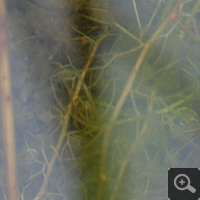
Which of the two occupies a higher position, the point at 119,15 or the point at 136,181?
the point at 119,15

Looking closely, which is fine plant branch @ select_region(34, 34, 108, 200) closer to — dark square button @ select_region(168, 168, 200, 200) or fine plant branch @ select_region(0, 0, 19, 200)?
fine plant branch @ select_region(0, 0, 19, 200)

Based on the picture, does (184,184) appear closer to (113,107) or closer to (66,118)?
(113,107)

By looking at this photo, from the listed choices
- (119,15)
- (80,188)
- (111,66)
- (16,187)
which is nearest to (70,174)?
(80,188)

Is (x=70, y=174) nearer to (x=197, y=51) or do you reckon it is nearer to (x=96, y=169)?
(x=96, y=169)

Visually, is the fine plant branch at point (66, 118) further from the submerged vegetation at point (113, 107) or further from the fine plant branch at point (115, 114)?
the fine plant branch at point (115, 114)

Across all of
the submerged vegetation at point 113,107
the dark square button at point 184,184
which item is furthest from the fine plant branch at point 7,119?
the dark square button at point 184,184

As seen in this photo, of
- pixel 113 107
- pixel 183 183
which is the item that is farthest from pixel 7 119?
pixel 183 183

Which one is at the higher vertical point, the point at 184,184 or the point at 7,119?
the point at 7,119
